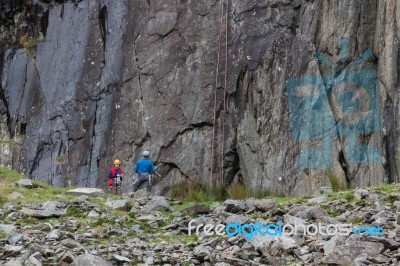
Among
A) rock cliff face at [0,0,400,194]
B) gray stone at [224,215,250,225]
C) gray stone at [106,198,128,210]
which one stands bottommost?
gray stone at [224,215,250,225]

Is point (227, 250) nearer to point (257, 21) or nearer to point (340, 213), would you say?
point (340, 213)

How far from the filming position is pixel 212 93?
74.9 feet

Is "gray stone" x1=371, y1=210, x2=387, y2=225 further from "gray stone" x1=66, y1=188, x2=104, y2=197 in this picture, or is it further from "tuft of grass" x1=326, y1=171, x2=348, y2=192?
"gray stone" x1=66, y1=188, x2=104, y2=197

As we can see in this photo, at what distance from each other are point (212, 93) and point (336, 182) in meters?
4.95

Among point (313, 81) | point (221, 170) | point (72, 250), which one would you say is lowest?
point (72, 250)

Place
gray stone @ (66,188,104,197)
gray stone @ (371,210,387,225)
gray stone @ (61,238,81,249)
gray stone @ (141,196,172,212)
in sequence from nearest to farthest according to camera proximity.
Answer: gray stone @ (61,238,81,249), gray stone @ (371,210,387,225), gray stone @ (141,196,172,212), gray stone @ (66,188,104,197)

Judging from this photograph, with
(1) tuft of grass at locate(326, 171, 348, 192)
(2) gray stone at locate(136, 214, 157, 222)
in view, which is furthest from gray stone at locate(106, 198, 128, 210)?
(1) tuft of grass at locate(326, 171, 348, 192)

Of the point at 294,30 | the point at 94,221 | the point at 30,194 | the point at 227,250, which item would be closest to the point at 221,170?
the point at 294,30

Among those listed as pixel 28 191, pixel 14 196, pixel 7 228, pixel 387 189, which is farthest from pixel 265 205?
pixel 28 191

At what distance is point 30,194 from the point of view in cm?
1717

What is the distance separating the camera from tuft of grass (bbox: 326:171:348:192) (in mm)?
19280

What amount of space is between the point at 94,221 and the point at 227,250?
349cm

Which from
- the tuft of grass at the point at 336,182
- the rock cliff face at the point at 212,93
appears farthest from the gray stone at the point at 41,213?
the rock cliff face at the point at 212,93

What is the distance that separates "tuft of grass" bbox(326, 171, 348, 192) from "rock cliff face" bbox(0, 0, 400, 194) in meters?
0.07
